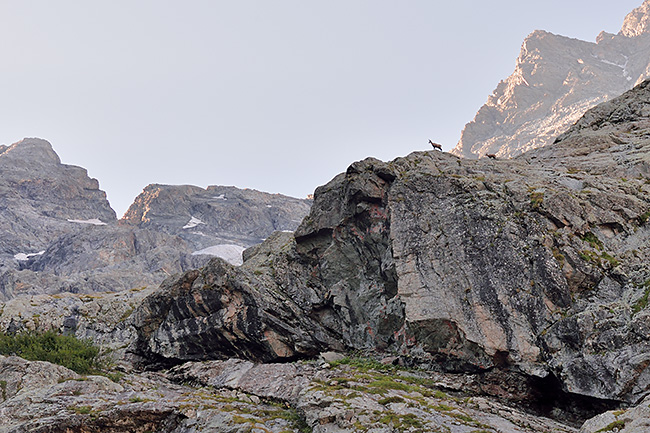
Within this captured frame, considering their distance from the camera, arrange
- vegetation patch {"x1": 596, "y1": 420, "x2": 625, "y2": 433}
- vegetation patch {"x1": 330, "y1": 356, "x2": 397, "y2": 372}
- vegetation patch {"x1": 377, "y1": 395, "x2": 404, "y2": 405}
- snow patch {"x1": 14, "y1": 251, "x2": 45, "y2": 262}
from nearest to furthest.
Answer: vegetation patch {"x1": 596, "y1": 420, "x2": 625, "y2": 433}, vegetation patch {"x1": 377, "y1": 395, "x2": 404, "y2": 405}, vegetation patch {"x1": 330, "y1": 356, "x2": 397, "y2": 372}, snow patch {"x1": 14, "y1": 251, "x2": 45, "y2": 262}

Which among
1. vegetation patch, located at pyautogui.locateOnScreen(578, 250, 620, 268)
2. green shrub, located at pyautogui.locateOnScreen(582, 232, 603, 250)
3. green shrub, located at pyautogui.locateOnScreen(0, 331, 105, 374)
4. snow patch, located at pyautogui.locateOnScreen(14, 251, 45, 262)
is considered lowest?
snow patch, located at pyautogui.locateOnScreen(14, 251, 45, 262)

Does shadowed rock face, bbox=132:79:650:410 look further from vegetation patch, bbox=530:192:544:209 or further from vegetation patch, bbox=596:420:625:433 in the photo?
vegetation patch, bbox=596:420:625:433

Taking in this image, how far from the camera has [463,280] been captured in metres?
22.5

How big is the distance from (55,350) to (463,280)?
2890cm

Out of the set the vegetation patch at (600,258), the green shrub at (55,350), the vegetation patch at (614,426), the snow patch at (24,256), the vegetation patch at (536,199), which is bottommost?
the snow patch at (24,256)

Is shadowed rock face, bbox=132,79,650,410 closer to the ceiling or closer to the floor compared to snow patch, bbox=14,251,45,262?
closer to the ceiling

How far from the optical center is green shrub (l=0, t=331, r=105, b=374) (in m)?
25.3

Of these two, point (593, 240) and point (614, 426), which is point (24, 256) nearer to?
point (593, 240)

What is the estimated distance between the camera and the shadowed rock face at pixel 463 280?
18484mm

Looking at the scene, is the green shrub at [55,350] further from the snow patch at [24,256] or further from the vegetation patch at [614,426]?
the snow patch at [24,256]

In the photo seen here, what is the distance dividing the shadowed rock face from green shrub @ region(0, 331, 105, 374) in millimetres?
5280

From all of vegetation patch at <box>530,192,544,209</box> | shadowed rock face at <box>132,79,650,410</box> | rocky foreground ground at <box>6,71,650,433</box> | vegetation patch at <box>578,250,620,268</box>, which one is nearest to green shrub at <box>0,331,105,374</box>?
rocky foreground ground at <box>6,71,650,433</box>

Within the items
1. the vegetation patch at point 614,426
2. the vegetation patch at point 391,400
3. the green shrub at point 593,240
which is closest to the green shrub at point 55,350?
the vegetation patch at point 391,400

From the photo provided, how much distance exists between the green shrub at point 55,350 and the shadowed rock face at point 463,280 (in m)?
5.28
